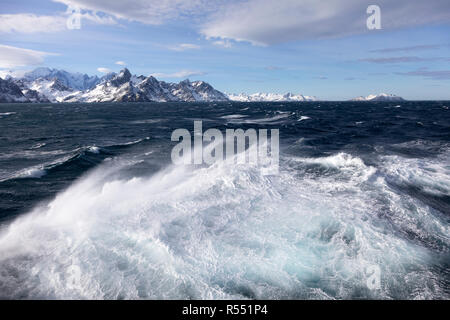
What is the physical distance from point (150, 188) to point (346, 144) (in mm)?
29593

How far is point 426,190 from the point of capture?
19.0 metres

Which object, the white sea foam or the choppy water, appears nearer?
the white sea foam

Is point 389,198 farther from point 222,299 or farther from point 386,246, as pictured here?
point 222,299

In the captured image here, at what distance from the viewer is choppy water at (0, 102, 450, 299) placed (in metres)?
10.0

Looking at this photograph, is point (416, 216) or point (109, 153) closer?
point (416, 216)

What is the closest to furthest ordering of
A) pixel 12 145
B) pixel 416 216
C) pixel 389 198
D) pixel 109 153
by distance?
pixel 416 216 < pixel 389 198 < pixel 109 153 < pixel 12 145

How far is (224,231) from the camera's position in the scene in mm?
13773

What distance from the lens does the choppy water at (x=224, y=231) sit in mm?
10023

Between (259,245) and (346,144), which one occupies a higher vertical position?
(346,144)

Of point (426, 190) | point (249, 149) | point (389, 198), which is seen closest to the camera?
point (389, 198)

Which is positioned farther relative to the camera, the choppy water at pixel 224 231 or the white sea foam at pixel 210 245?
the choppy water at pixel 224 231

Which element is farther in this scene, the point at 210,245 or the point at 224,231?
the point at 224,231

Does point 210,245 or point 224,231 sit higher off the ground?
point 224,231
